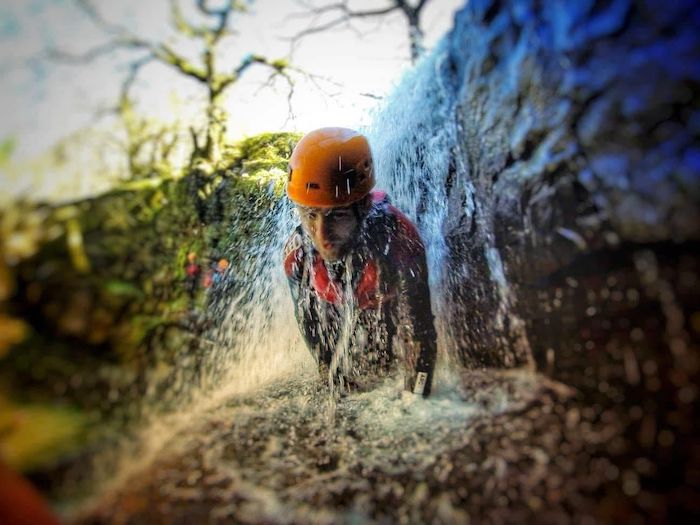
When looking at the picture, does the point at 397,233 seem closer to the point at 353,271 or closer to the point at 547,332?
the point at 353,271

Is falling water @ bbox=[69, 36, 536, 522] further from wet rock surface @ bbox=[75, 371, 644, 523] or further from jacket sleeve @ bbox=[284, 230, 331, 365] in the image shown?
jacket sleeve @ bbox=[284, 230, 331, 365]

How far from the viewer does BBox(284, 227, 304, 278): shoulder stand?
117 inches

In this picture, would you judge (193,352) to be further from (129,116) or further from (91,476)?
(129,116)

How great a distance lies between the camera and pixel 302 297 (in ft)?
10.1

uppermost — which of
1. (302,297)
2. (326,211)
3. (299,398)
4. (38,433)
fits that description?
(326,211)

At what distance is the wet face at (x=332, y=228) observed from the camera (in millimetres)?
2666

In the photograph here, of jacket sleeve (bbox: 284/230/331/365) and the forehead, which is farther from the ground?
the forehead

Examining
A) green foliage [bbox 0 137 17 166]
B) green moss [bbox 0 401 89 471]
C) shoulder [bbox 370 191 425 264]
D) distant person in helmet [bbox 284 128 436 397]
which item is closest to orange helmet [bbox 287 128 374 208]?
distant person in helmet [bbox 284 128 436 397]

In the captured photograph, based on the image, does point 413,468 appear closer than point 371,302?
Yes

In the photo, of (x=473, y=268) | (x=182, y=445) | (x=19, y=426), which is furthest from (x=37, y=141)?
(x=473, y=268)

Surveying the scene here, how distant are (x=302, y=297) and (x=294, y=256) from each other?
0.37 metres

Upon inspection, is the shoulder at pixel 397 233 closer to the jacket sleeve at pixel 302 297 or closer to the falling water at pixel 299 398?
the falling water at pixel 299 398

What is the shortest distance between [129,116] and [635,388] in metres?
2.92

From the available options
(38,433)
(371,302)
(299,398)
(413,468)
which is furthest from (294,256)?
(38,433)
